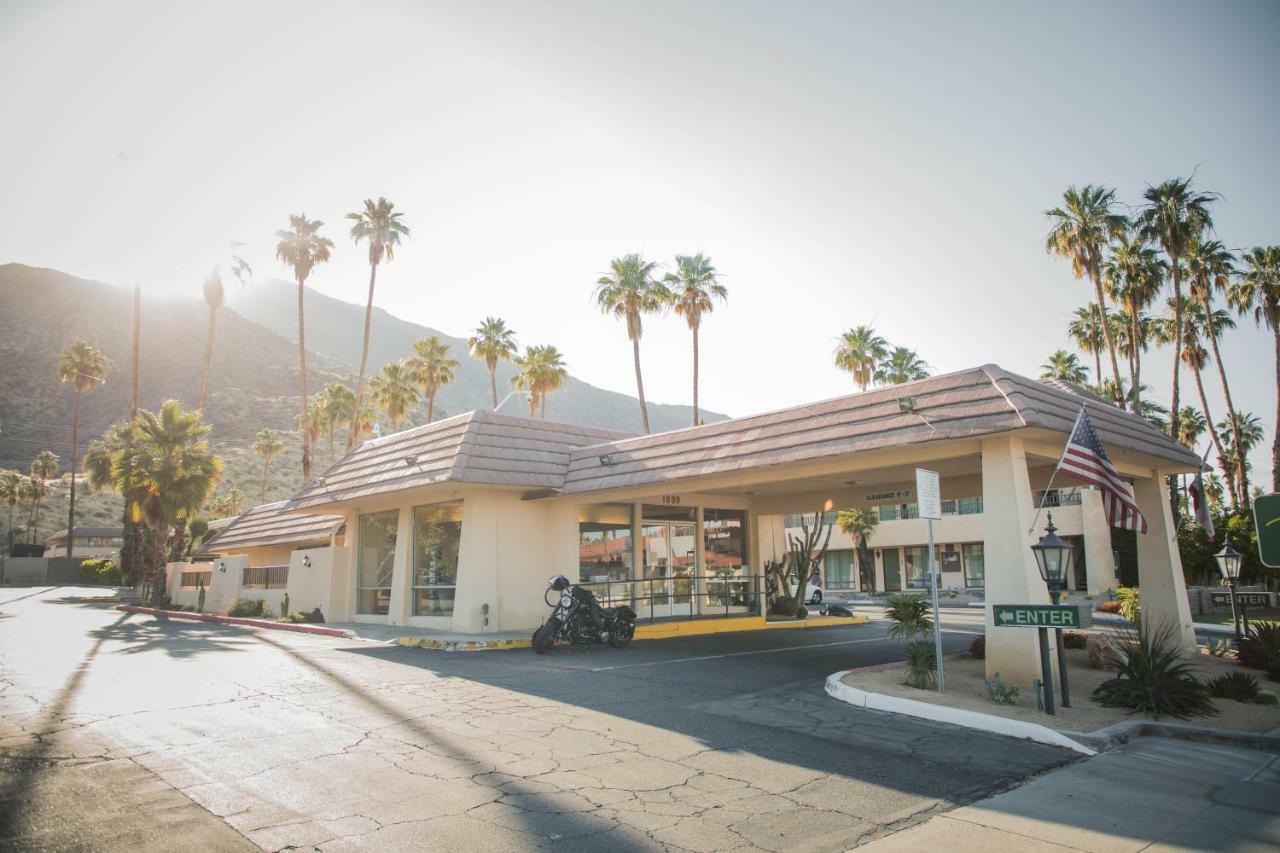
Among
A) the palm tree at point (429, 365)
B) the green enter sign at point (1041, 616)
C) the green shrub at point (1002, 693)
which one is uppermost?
the palm tree at point (429, 365)

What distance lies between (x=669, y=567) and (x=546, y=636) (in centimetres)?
692

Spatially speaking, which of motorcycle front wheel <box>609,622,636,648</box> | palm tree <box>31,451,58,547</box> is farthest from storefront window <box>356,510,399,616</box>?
palm tree <box>31,451,58,547</box>

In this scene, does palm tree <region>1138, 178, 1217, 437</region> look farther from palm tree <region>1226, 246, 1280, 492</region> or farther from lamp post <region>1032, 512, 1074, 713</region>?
lamp post <region>1032, 512, 1074, 713</region>

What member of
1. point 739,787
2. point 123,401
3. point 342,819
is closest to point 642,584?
point 739,787

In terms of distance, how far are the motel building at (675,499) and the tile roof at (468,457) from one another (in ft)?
0.19

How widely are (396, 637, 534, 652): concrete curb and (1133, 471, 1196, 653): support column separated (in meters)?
12.8

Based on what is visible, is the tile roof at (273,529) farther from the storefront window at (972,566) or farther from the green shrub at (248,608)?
the storefront window at (972,566)

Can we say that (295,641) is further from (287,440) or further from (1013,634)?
(287,440)

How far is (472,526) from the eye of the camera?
18156 mm

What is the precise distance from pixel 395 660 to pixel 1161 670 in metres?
11.6

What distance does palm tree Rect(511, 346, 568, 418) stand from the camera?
4572 centimetres

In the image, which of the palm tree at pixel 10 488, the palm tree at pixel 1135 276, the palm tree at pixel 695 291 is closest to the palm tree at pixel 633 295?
the palm tree at pixel 695 291

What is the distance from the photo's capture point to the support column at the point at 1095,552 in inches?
1631

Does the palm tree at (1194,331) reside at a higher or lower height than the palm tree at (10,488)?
higher
